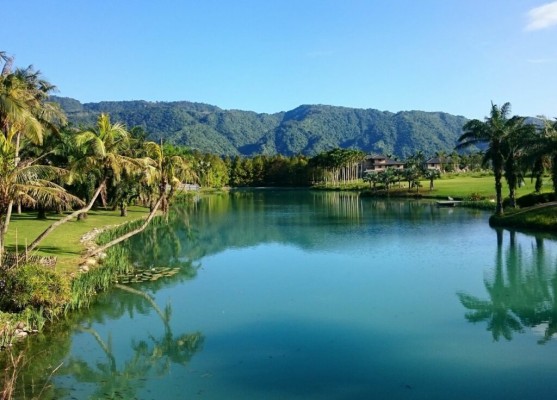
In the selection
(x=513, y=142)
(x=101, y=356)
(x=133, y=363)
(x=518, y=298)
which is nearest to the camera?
(x=133, y=363)

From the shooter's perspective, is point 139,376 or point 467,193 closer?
point 139,376

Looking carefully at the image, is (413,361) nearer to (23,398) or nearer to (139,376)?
(139,376)

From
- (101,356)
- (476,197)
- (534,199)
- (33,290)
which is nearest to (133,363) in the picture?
(101,356)

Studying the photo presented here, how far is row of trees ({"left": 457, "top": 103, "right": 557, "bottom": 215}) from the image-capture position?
40406mm

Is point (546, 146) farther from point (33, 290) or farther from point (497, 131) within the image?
point (33, 290)

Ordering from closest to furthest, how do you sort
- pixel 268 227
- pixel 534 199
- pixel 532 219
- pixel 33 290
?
pixel 33 290, pixel 532 219, pixel 268 227, pixel 534 199

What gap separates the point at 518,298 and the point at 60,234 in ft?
88.7

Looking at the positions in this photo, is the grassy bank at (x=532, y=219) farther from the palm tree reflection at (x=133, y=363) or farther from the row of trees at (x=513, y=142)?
the palm tree reflection at (x=133, y=363)

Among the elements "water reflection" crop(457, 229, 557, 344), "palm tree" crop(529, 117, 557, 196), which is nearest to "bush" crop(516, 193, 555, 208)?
"palm tree" crop(529, 117, 557, 196)

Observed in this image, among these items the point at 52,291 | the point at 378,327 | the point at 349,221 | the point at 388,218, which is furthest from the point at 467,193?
the point at 52,291

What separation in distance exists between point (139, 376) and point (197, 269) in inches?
586

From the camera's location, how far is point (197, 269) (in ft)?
92.2

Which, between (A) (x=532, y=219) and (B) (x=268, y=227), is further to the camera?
(B) (x=268, y=227)

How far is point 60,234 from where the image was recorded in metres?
32.0
